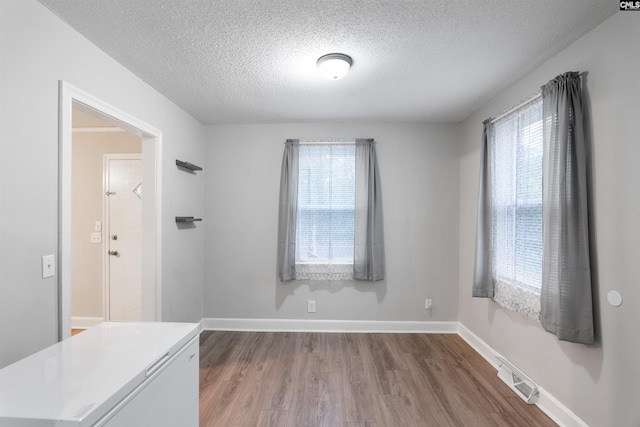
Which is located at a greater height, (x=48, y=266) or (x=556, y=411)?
(x=48, y=266)

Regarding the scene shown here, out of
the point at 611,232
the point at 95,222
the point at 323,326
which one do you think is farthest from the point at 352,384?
the point at 95,222

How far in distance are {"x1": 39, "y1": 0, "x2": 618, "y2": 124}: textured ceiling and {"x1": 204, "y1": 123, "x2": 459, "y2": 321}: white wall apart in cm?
69

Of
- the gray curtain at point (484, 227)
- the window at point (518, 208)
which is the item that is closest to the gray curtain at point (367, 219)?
the gray curtain at point (484, 227)

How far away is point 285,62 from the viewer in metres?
1.97

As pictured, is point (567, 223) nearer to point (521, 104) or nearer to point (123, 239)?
point (521, 104)

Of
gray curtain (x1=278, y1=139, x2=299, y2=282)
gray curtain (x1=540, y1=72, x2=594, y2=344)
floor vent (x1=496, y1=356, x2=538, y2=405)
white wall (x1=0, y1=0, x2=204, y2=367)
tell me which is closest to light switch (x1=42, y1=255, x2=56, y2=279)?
white wall (x1=0, y1=0, x2=204, y2=367)

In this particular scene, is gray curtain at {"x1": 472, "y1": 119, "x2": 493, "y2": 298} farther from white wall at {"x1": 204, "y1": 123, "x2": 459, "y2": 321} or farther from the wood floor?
the wood floor

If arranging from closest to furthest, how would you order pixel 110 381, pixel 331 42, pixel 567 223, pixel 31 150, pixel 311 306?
1. pixel 110 381
2. pixel 31 150
3. pixel 567 223
4. pixel 331 42
5. pixel 311 306

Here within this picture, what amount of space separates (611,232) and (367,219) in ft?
6.48

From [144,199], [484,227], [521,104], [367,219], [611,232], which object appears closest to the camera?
[611,232]

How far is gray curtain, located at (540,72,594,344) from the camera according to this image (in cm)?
158

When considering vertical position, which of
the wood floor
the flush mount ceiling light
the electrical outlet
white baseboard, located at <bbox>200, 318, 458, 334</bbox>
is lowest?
the wood floor

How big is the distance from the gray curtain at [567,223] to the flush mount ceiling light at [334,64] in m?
1.37

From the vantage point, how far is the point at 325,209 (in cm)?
325
